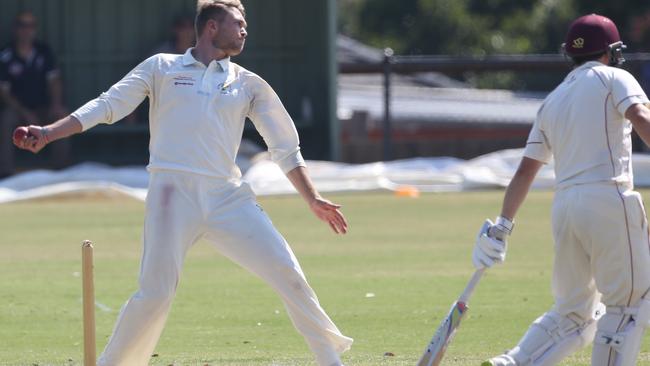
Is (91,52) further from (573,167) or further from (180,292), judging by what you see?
(573,167)

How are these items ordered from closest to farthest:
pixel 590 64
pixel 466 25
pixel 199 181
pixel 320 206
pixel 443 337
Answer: pixel 443 337, pixel 590 64, pixel 199 181, pixel 320 206, pixel 466 25

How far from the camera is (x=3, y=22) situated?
72.4 ft

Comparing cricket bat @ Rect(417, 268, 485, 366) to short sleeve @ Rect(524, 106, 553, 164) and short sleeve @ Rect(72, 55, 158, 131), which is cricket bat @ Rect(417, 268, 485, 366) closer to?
short sleeve @ Rect(524, 106, 553, 164)

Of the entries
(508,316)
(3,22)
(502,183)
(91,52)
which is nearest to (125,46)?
(91,52)

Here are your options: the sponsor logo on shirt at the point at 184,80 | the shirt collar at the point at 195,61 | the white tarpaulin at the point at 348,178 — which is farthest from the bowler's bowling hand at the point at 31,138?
the white tarpaulin at the point at 348,178

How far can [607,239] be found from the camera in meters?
6.68

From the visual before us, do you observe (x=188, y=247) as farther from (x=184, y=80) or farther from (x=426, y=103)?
(x=426, y=103)

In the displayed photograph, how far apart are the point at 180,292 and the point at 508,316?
9.18ft

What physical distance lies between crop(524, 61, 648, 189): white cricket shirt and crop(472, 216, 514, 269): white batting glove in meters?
0.37

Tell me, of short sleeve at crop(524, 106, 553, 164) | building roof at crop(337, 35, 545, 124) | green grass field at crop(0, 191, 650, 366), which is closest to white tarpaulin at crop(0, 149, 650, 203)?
green grass field at crop(0, 191, 650, 366)

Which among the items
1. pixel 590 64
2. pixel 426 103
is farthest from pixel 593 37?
pixel 426 103

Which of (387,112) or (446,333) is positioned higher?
(446,333)

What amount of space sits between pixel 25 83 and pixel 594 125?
49.9 ft

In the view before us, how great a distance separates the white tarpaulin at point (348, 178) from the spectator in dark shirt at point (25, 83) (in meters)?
1.27
